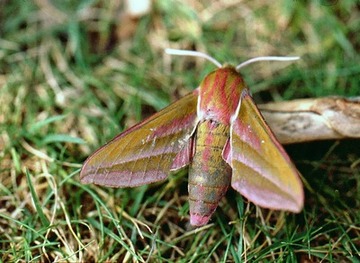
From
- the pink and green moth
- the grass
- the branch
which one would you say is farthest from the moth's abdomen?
the branch

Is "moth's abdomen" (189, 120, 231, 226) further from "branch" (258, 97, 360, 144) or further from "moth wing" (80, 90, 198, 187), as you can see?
"branch" (258, 97, 360, 144)

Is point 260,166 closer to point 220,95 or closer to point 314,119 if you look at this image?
point 220,95

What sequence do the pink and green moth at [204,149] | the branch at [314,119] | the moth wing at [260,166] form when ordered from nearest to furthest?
the moth wing at [260,166] < the pink and green moth at [204,149] < the branch at [314,119]

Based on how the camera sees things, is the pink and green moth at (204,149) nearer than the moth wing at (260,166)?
No

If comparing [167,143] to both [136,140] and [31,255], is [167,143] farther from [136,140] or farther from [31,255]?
[31,255]

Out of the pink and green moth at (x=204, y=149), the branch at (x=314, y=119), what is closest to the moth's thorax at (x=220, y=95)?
the pink and green moth at (x=204, y=149)

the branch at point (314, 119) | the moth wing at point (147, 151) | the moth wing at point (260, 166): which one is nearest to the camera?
the moth wing at point (260, 166)

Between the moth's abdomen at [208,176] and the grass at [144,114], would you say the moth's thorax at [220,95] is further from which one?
the grass at [144,114]

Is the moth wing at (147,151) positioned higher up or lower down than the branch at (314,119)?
higher up
